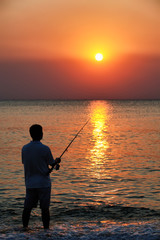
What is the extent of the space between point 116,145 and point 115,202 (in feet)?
42.7

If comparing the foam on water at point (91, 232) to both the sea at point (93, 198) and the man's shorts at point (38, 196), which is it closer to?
the sea at point (93, 198)

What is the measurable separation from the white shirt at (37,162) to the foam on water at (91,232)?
94 cm

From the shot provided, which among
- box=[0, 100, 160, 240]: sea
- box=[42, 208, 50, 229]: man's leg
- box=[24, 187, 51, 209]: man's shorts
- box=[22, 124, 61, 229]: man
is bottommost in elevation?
box=[0, 100, 160, 240]: sea

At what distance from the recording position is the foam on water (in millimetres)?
6516

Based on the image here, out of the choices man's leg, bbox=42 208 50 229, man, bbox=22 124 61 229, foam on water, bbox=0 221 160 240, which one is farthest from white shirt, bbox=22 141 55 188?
foam on water, bbox=0 221 160 240

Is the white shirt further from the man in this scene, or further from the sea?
the sea

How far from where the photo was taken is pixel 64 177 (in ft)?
42.6

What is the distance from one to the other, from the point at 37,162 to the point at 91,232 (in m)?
1.72

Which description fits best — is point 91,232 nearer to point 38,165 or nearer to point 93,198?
point 38,165

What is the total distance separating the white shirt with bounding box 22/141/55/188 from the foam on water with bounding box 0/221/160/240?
94cm

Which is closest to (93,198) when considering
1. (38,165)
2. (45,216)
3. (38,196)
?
(45,216)

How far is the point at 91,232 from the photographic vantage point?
6898 mm

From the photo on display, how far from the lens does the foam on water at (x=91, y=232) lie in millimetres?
6516

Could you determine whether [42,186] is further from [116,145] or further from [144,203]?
[116,145]
